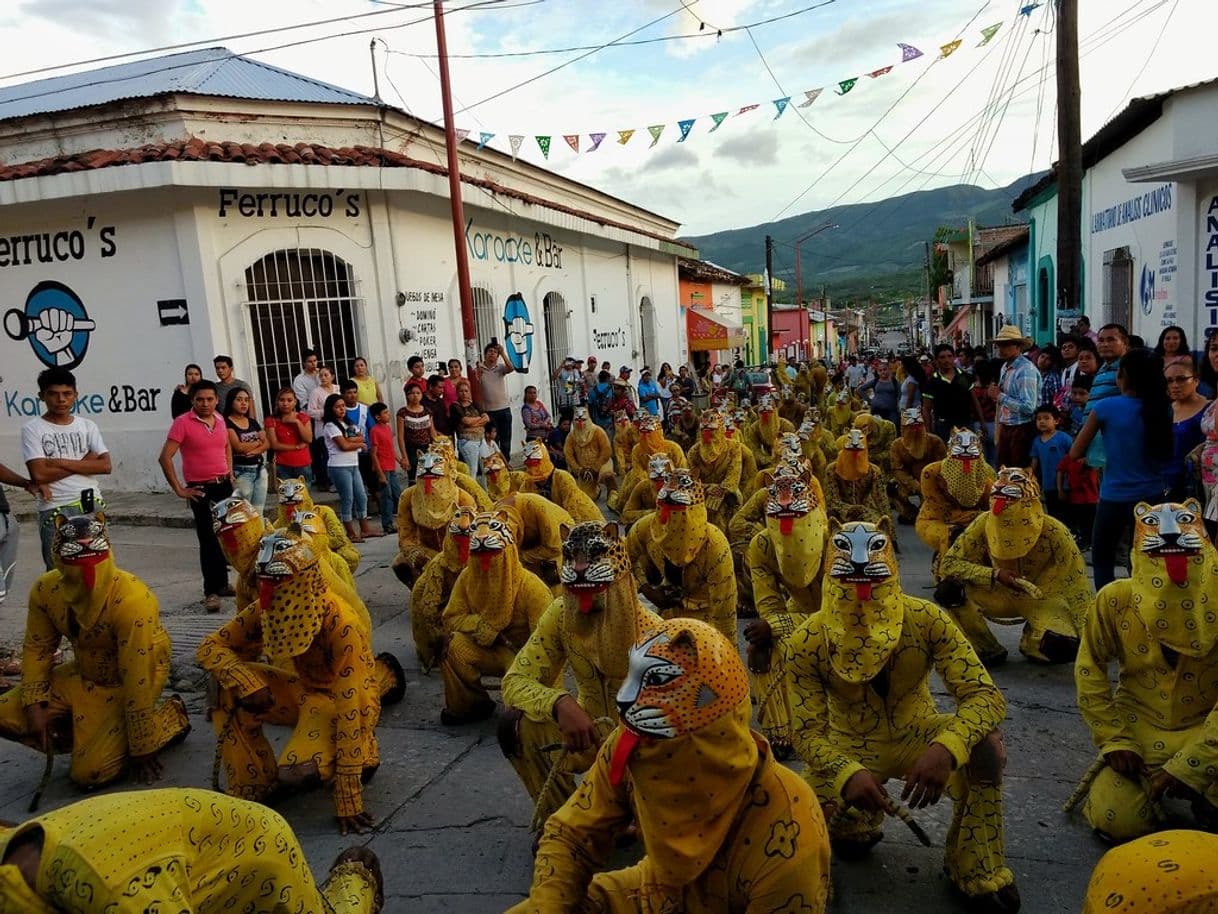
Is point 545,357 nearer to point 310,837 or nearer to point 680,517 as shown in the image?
point 680,517

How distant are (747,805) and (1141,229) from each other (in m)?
14.3

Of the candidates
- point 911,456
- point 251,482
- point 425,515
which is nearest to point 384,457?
point 251,482

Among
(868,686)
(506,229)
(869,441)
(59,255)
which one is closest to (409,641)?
(868,686)

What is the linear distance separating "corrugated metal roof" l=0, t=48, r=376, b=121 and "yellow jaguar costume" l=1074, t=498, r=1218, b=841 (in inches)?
497

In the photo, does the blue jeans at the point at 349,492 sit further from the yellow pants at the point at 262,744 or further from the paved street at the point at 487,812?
the yellow pants at the point at 262,744

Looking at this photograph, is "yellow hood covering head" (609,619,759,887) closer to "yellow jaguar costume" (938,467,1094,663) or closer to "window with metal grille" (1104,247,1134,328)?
"yellow jaguar costume" (938,467,1094,663)

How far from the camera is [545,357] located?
63.5ft

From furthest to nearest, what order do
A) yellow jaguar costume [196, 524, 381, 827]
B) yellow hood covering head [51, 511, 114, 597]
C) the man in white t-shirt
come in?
the man in white t-shirt < yellow hood covering head [51, 511, 114, 597] < yellow jaguar costume [196, 524, 381, 827]

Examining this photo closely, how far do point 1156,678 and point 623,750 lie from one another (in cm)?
291

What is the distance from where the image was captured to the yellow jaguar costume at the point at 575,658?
387 cm

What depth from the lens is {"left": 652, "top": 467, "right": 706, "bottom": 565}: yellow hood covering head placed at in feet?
19.0

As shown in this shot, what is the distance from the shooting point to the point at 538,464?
9.27 m

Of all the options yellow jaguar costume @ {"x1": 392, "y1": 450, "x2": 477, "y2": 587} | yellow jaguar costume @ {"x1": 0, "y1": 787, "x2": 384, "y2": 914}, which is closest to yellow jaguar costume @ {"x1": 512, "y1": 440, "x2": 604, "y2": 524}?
yellow jaguar costume @ {"x1": 392, "y1": 450, "x2": 477, "y2": 587}

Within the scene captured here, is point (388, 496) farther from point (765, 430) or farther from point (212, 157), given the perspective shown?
point (212, 157)
